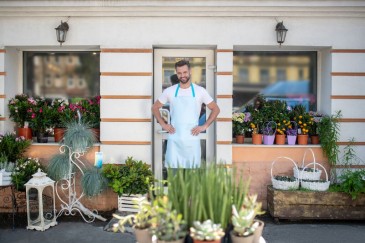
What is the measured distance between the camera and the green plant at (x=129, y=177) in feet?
21.5

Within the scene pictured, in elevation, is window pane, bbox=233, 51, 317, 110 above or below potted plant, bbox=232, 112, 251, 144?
above

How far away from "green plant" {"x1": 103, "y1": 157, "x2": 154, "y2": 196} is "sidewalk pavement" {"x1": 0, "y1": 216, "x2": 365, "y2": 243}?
26.0 inches

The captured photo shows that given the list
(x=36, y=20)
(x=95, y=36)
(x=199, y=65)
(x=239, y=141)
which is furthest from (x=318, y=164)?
(x=36, y=20)

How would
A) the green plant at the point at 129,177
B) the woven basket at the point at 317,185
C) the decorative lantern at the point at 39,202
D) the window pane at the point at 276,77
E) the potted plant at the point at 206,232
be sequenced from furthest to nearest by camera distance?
the window pane at the point at 276,77
the woven basket at the point at 317,185
the green plant at the point at 129,177
the decorative lantern at the point at 39,202
the potted plant at the point at 206,232

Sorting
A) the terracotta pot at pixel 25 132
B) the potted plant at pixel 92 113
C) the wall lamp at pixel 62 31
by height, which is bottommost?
the terracotta pot at pixel 25 132

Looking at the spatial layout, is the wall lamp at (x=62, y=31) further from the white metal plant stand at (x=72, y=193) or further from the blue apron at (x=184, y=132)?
the blue apron at (x=184, y=132)

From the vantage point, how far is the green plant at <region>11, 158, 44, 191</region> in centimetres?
655

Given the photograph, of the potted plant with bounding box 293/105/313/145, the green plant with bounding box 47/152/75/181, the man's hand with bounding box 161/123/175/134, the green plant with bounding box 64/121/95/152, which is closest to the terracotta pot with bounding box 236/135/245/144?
the potted plant with bounding box 293/105/313/145

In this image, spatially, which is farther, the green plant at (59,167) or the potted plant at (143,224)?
the green plant at (59,167)

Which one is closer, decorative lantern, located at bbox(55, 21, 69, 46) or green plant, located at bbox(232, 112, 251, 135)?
decorative lantern, located at bbox(55, 21, 69, 46)

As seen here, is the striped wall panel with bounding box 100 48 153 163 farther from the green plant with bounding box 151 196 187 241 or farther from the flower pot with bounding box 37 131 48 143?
the green plant with bounding box 151 196 187 241

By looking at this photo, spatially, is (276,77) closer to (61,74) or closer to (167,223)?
(61,74)

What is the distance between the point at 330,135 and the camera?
7.09 metres

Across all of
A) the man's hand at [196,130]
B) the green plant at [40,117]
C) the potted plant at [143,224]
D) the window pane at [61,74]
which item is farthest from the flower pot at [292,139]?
the potted plant at [143,224]
